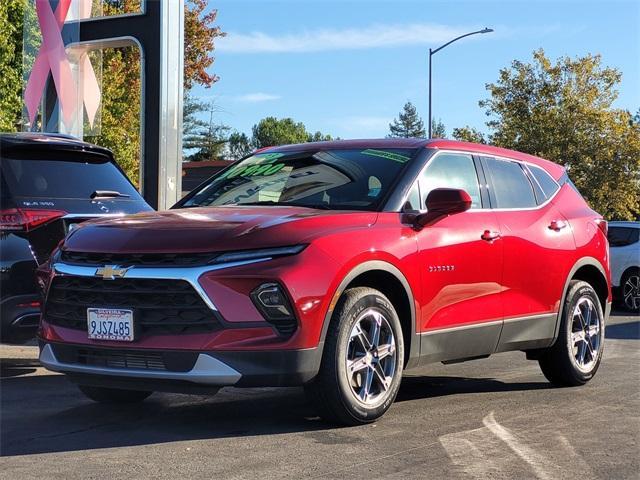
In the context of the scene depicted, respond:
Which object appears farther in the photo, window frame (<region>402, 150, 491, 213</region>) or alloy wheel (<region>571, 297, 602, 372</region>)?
alloy wheel (<region>571, 297, 602, 372</region>)

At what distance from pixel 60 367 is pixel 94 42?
9859mm

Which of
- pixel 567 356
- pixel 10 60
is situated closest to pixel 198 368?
pixel 567 356

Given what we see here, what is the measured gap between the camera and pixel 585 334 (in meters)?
7.63

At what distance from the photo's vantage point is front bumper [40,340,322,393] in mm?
4988

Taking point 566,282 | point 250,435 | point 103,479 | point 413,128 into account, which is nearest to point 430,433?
point 250,435

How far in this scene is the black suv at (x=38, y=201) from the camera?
6993 millimetres

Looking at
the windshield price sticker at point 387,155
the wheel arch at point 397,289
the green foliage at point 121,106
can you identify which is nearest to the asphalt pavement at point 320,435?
the wheel arch at point 397,289

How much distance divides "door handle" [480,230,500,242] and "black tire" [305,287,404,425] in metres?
1.13

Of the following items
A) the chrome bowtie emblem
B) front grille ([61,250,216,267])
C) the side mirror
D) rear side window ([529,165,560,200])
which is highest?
rear side window ([529,165,560,200])

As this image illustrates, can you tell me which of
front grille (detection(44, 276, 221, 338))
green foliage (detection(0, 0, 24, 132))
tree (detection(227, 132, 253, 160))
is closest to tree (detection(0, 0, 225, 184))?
green foliage (detection(0, 0, 24, 132))

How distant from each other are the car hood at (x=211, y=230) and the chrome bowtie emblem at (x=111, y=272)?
0.10 meters

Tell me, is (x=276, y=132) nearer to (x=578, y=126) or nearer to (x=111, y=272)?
(x=578, y=126)

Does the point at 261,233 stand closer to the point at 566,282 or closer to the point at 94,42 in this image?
the point at 566,282

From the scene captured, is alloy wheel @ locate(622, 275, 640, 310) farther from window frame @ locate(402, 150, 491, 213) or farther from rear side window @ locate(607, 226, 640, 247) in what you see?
window frame @ locate(402, 150, 491, 213)
